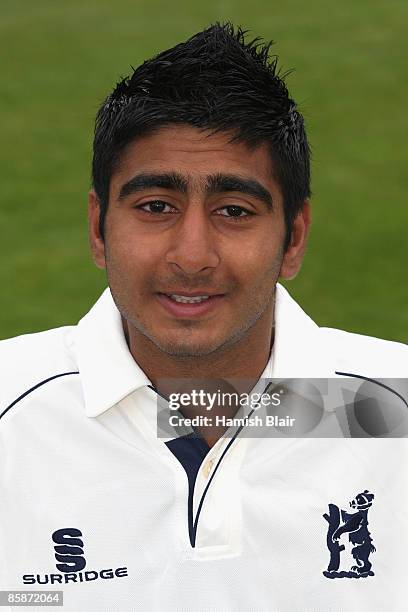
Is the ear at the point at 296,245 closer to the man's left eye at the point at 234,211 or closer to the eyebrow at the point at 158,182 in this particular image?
the man's left eye at the point at 234,211

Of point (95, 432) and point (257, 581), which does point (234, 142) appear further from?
point (257, 581)


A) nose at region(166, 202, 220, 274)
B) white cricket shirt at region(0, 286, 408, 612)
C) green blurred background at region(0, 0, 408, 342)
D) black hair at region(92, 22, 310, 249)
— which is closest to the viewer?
nose at region(166, 202, 220, 274)

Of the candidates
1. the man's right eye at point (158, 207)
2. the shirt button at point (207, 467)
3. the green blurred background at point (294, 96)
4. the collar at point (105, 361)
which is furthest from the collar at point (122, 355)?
the green blurred background at point (294, 96)

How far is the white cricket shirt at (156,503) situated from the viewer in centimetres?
265

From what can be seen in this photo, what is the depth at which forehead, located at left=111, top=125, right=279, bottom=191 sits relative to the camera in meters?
2.48

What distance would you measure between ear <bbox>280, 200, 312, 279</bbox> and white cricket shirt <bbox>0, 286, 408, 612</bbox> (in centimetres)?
38

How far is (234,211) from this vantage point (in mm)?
2512

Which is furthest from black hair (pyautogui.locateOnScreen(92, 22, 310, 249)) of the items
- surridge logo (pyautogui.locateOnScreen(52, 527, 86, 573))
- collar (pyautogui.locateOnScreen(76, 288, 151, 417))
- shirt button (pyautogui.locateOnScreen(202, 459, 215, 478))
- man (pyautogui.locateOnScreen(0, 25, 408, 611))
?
surridge logo (pyautogui.locateOnScreen(52, 527, 86, 573))

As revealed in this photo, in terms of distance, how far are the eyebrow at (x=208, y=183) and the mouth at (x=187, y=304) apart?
0.22 metres

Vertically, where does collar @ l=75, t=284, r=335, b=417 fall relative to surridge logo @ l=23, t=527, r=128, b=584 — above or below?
above

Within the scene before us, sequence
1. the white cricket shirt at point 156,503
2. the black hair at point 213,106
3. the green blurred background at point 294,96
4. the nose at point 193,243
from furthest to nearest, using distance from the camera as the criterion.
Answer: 1. the green blurred background at point 294,96
2. the white cricket shirt at point 156,503
3. the black hair at point 213,106
4. the nose at point 193,243

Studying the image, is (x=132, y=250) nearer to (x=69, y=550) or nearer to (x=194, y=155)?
(x=194, y=155)

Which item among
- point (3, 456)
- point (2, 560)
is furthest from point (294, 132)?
point (2, 560)

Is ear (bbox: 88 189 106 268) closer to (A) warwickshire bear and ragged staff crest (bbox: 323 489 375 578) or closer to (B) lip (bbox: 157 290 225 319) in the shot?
(B) lip (bbox: 157 290 225 319)
